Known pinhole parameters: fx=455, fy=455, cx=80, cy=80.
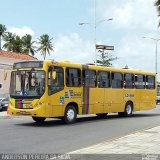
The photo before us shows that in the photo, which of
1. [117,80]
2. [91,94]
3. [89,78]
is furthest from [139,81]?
[89,78]

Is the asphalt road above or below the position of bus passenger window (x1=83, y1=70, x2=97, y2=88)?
below

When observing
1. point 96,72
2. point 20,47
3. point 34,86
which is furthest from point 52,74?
point 20,47

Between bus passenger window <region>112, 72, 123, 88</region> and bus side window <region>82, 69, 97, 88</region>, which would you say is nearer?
bus side window <region>82, 69, 97, 88</region>

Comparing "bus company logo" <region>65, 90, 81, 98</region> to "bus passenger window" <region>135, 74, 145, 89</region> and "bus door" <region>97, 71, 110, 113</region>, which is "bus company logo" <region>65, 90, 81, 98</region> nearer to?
"bus door" <region>97, 71, 110, 113</region>

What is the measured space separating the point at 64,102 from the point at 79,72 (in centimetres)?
205

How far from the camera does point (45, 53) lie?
120188 mm

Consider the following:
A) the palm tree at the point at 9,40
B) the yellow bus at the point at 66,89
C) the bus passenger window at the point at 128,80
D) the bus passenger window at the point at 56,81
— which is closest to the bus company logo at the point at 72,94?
the yellow bus at the point at 66,89

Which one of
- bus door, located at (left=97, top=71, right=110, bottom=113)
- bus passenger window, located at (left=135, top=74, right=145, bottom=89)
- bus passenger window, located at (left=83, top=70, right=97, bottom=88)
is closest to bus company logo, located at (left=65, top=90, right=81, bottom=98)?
bus passenger window, located at (left=83, top=70, right=97, bottom=88)

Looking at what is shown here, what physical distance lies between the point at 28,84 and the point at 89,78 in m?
4.14

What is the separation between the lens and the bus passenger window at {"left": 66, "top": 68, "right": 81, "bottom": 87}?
71.1ft

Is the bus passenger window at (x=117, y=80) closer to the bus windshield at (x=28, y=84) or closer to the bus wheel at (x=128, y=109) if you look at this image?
the bus wheel at (x=128, y=109)

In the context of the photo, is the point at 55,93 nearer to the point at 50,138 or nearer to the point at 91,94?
the point at 91,94

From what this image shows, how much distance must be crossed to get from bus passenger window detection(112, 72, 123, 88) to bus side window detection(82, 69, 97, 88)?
2139 millimetres

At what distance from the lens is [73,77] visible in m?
22.2
